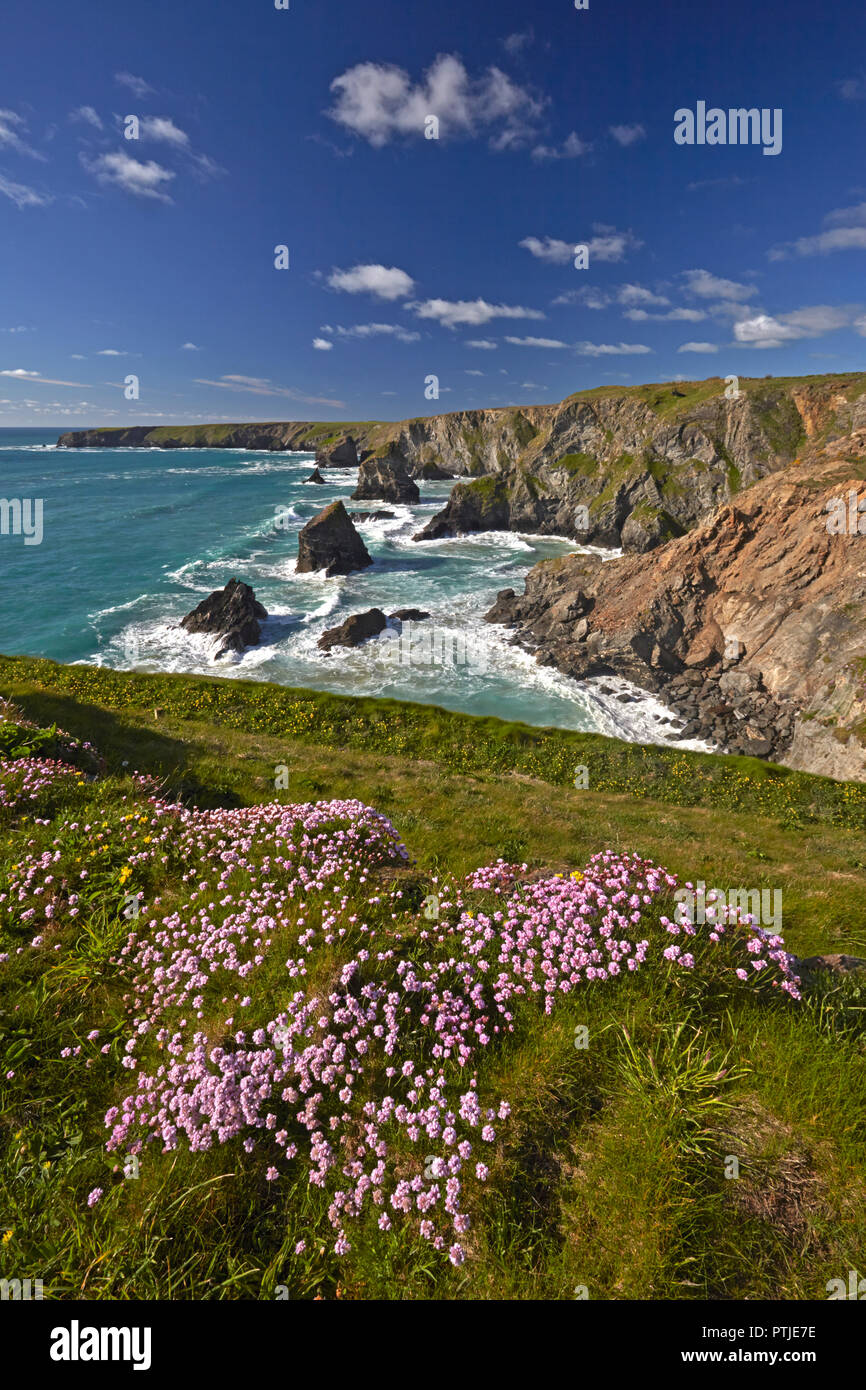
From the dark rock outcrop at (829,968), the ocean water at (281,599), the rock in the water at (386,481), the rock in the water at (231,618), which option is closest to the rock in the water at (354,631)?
the ocean water at (281,599)

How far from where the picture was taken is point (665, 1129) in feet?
13.1

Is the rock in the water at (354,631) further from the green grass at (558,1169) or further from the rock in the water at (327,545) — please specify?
the green grass at (558,1169)

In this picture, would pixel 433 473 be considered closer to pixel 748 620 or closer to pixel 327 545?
pixel 327 545

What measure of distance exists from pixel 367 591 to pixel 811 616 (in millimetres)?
47782

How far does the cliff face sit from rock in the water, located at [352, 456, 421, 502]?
11.4 ft

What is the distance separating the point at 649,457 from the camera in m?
98.6

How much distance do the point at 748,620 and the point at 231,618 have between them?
4872 cm

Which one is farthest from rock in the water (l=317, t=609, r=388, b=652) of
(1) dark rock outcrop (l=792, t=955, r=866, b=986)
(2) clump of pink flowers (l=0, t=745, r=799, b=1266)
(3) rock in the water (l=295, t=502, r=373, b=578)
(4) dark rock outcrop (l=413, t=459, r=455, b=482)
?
(4) dark rock outcrop (l=413, t=459, r=455, b=482)

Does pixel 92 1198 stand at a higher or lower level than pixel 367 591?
lower

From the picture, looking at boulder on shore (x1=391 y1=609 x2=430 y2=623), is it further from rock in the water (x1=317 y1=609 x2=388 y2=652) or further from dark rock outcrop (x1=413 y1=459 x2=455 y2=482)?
dark rock outcrop (x1=413 y1=459 x2=455 y2=482)

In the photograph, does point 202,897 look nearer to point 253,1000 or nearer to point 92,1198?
point 253,1000

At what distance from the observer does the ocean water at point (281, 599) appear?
45031 mm

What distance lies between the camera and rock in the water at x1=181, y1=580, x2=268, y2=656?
5091 cm
